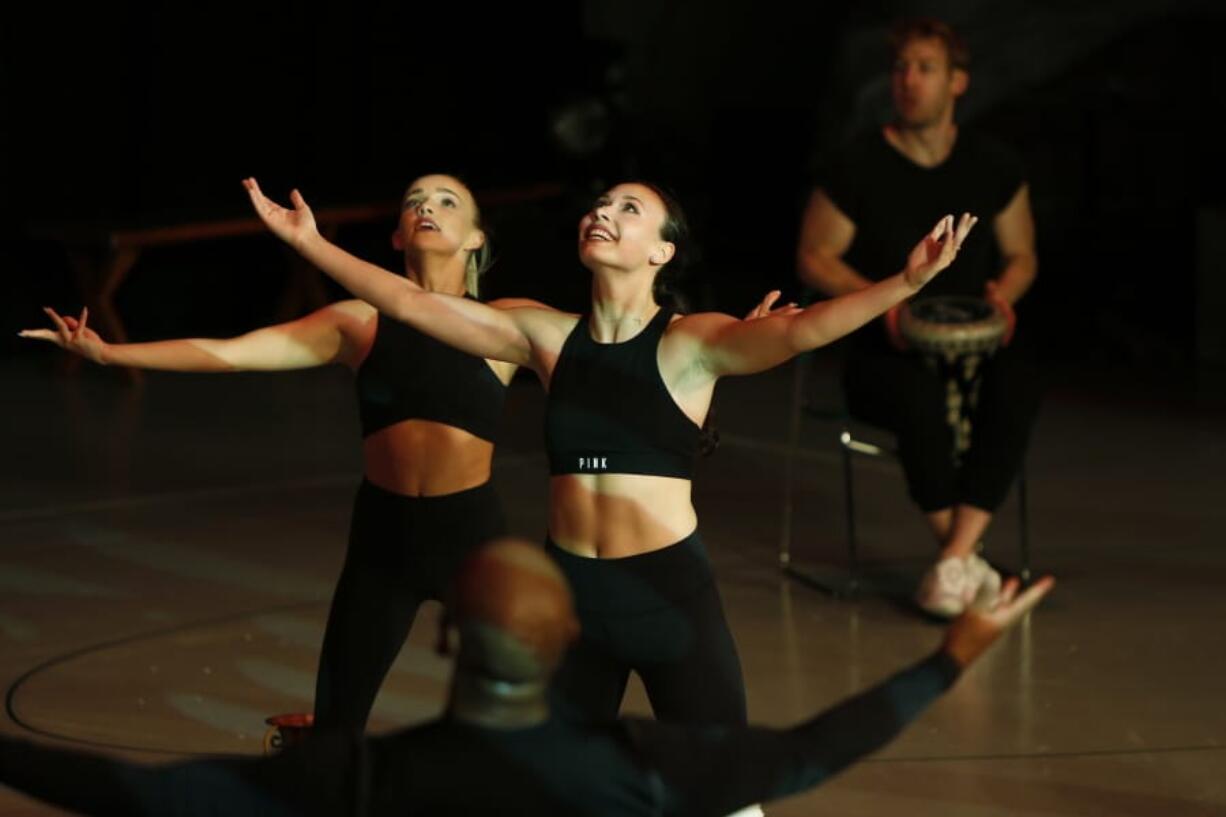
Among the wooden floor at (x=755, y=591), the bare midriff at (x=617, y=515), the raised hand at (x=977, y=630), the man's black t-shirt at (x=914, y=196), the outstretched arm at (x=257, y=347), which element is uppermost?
the man's black t-shirt at (x=914, y=196)

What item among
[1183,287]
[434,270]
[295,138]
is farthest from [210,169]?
[434,270]

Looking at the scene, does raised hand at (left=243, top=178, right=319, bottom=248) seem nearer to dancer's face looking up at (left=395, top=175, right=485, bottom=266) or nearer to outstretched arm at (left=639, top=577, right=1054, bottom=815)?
dancer's face looking up at (left=395, top=175, right=485, bottom=266)

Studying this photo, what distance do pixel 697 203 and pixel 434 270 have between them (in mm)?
7414

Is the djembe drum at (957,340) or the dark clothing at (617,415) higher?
the djembe drum at (957,340)

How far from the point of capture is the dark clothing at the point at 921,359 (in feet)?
20.4

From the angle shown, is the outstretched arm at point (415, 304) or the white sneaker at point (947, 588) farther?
the white sneaker at point (947, 588)

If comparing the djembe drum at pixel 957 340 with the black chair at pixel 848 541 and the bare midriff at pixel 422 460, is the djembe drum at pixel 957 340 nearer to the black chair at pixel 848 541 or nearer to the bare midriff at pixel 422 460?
the black chair at pixel 848 541

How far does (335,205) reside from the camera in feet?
34.7

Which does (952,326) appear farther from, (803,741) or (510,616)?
(510,616)

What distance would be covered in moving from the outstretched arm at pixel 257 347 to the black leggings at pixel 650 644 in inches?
32.3

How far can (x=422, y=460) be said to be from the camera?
438 centimetres

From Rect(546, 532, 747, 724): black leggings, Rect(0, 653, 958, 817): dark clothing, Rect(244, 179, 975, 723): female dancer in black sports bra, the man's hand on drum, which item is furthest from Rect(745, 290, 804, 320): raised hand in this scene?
the man's hand on drum

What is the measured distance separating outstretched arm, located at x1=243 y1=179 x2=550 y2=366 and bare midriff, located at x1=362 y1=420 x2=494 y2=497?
1.32 feet

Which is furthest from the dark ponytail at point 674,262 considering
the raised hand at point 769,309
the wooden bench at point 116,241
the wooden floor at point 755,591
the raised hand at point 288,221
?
the wooden bench at point 116,241
